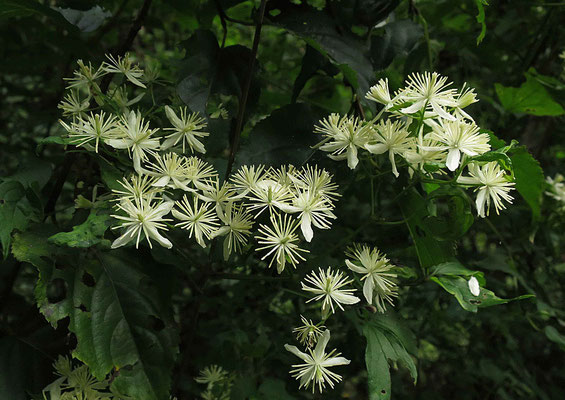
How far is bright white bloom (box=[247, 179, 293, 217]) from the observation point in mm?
655

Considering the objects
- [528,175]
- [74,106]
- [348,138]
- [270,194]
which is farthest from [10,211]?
[528,175]

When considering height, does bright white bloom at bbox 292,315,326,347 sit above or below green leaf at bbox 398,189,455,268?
below

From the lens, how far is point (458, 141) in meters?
0.67

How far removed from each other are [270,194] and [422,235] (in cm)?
30

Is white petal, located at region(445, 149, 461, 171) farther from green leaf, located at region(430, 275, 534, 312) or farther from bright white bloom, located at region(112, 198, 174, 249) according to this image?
bright white bloom, located at region(112, 198, 174, 249)

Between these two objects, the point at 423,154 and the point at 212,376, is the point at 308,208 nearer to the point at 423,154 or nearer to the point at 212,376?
the point at 423,154

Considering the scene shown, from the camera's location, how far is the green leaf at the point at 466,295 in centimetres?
72

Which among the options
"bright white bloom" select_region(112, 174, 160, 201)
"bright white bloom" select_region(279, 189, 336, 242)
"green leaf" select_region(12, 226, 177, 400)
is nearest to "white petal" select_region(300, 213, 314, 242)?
"bright white bloom" select_region(279, 189, 336, 242)

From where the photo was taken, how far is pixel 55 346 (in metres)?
0.90

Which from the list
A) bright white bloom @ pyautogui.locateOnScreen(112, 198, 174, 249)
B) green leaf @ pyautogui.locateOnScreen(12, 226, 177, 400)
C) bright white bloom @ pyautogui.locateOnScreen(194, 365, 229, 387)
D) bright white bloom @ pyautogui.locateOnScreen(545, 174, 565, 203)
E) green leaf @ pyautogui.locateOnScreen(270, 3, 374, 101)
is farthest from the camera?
bright white bloom @ pyautogui.locateOnScreen(545, 174, 565, 203)

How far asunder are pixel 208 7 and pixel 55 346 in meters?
0.75

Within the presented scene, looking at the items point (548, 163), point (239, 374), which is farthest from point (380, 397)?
point (548, 163)

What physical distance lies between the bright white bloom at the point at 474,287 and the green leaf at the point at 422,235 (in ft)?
0.15

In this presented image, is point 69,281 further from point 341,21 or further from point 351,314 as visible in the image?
point 341,21
